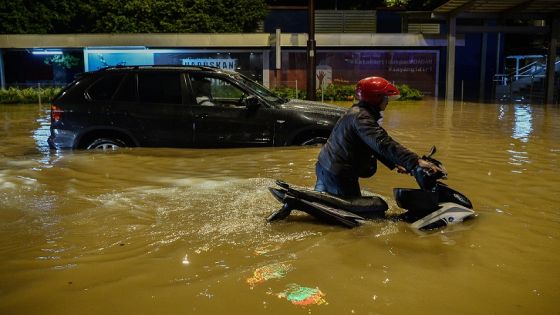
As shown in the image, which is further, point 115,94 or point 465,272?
point 115,94

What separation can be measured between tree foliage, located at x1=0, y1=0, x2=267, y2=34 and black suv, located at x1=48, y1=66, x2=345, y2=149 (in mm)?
20692

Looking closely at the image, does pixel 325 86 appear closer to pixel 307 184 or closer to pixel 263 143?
pixel 263 143

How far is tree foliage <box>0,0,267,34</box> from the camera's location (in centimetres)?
2869

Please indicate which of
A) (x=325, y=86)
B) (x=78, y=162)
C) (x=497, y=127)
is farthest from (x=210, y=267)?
(x=325, y=86)

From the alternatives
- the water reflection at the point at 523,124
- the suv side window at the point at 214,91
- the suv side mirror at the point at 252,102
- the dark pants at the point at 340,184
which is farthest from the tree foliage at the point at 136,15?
the dark pants at the point at 340,184

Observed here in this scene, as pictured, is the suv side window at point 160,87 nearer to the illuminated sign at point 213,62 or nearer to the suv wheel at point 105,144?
the suv wheel at point 105,144

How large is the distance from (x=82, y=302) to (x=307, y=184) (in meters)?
3.86

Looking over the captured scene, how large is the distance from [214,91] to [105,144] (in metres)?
1.97

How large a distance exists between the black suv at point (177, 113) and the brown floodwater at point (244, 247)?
0.77 m

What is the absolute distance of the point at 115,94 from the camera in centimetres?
908

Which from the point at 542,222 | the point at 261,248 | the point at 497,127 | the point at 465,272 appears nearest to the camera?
the point at 465,272

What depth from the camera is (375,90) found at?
4.74 meters

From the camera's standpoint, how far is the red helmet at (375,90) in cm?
475

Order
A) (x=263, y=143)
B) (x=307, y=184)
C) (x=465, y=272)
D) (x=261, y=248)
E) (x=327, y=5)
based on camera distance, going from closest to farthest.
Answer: (x=465, y=272) → (x=261, y=248) → (x=307, y=184) → (x=263, y=143) → (x=327, y=5)
